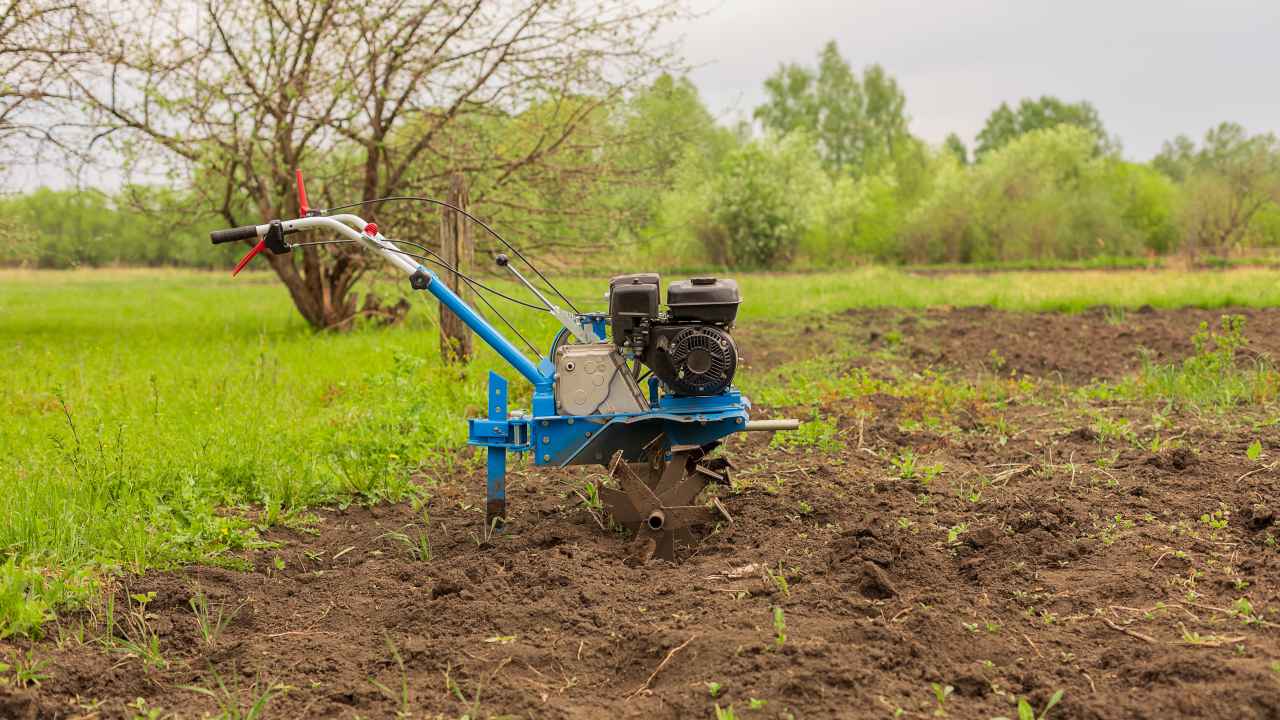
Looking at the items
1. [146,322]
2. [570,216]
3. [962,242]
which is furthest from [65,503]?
[962,242]

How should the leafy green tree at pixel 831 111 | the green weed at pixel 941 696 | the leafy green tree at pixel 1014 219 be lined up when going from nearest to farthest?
the green weed at pixel 941 696, the leafy green tree at pixel 1014 219, the leafy green tree at pixel 831 111

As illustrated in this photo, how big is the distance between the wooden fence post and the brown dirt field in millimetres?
2832

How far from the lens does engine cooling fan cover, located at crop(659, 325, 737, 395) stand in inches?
187

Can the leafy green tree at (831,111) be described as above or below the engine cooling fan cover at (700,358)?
above

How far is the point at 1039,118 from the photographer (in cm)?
7412

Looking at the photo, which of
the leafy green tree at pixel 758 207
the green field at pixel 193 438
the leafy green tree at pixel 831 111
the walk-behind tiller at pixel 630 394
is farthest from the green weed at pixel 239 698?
the leafy green tree at pixel 831 111

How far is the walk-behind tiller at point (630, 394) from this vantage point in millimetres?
4758

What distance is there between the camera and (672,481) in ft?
15.8

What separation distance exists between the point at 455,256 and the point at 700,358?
4622 mm

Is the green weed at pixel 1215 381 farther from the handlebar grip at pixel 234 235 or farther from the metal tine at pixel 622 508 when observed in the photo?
the handlebar grip at pixel 234 235

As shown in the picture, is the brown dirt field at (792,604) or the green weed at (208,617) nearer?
the brown dirt field at (792,604)

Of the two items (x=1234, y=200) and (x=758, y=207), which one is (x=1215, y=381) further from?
(x=1234, y=200)

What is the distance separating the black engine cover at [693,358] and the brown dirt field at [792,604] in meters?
0.74

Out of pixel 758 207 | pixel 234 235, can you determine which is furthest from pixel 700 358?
pixel 758 207
